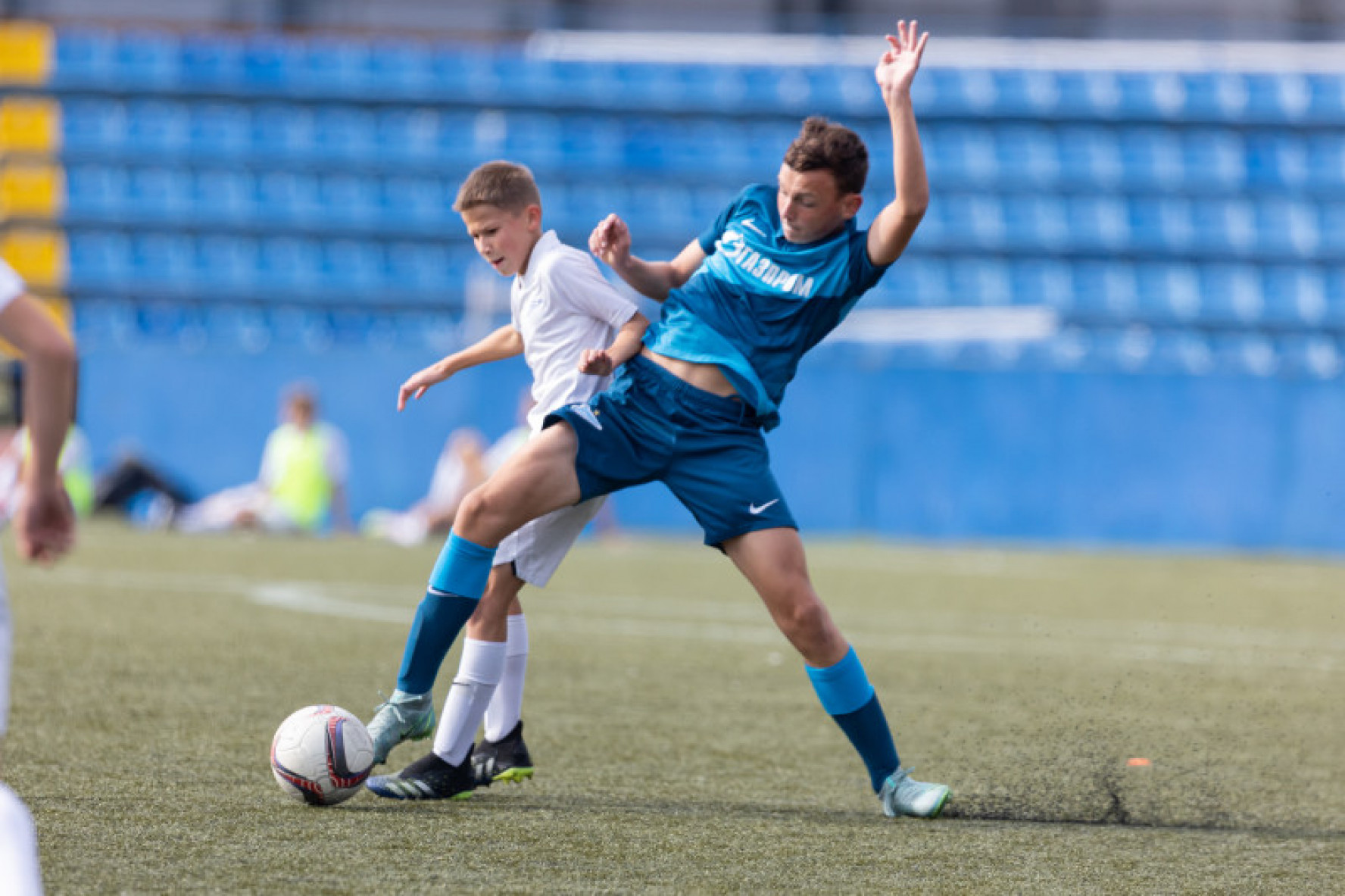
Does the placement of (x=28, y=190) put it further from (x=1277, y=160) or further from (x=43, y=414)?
(x=43, y=414)

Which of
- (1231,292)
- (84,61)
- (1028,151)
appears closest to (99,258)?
(84,61)

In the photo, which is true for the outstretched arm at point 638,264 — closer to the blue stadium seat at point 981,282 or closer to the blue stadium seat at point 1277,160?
the blue stadium seat at point 981,282

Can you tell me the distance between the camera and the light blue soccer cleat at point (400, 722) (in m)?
4.41

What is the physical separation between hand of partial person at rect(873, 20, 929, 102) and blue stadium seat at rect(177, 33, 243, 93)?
67.4ft

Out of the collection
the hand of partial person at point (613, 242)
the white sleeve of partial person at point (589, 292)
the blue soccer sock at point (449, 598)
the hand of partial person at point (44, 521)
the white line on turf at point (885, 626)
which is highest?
the hand of partial person at point (613, 242)

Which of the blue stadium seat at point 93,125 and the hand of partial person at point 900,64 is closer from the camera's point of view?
the hand of partial person at point 900,64

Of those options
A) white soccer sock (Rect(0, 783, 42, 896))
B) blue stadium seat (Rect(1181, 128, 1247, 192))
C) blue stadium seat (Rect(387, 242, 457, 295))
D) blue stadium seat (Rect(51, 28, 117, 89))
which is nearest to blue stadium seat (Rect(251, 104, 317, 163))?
blue stadium seat (Rect(387, 242, 457, 295))

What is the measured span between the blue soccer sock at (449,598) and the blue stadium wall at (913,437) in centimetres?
1465

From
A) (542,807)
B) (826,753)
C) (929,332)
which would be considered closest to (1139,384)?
(929,332)

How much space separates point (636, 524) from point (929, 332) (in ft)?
15.5

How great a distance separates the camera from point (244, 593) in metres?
10.2

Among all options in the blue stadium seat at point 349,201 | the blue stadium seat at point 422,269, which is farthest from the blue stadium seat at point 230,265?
the blue stadium seat at point 422,269

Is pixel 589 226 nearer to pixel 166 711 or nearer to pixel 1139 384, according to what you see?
pixel 1139 384

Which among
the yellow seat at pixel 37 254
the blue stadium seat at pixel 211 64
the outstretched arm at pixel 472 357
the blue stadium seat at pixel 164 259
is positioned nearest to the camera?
the outstretched arm at pixel 472 357
